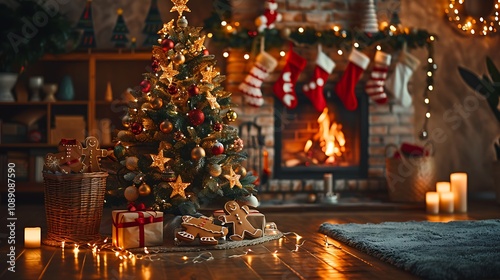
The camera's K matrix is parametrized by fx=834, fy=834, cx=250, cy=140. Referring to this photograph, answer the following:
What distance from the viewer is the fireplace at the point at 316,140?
6785 mm

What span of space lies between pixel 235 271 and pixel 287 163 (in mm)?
3173

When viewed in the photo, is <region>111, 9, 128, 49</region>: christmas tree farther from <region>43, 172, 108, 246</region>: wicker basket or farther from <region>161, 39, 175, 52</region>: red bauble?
<region>43, 172, 108, 246</region>: wicker basket

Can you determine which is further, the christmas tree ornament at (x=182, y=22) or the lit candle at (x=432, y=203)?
the lit candle at (x=432, y=203)

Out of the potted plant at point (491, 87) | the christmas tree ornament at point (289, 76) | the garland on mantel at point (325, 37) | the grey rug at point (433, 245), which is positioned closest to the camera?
the grey rug at point (433, 245)

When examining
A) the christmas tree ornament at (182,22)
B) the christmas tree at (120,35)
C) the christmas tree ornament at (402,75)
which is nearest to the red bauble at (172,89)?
the christmas tree ornament at (182,22)

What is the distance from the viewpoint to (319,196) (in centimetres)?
660

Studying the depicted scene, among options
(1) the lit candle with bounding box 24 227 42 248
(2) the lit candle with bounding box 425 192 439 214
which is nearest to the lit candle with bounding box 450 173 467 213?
(2) the lit candle with bounding box 425 192 439 214

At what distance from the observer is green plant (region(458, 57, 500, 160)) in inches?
268

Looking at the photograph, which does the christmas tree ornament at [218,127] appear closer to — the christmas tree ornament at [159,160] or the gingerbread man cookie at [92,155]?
the christmas tree ornament at [159,160]

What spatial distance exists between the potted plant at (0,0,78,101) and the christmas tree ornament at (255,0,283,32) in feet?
5.02

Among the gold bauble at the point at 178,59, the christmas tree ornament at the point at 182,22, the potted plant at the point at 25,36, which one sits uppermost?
the potted plant at the point at 25,36

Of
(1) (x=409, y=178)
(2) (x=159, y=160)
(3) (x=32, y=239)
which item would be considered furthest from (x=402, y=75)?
(3) (x=32, y=239)

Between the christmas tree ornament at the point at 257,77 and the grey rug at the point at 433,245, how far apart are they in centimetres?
167

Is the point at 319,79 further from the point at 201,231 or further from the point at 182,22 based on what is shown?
the point at 201,231
